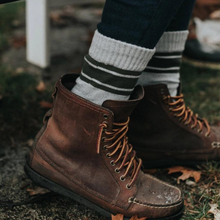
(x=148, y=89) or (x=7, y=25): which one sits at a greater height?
→ (x=148, y=89)

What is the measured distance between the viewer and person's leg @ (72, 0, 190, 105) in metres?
0.99

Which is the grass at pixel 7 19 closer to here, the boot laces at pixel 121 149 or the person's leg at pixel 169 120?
the person's leg at pixel 169 120

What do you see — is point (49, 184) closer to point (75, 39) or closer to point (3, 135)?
point (3, 135)

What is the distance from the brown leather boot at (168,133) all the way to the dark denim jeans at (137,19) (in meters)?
0.32

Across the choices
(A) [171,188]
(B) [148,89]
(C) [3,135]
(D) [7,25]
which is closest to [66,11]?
(D) [7,25]

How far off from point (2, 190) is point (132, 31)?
28.6 inches

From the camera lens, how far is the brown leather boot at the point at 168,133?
1336 millimetres

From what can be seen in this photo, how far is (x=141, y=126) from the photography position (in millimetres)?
1357

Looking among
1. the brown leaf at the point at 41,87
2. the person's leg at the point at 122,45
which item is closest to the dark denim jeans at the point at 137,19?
the person's leg at the point at 122,45

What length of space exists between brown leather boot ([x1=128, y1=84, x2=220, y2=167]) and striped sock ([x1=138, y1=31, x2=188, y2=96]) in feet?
0.19

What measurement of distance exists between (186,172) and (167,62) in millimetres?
444

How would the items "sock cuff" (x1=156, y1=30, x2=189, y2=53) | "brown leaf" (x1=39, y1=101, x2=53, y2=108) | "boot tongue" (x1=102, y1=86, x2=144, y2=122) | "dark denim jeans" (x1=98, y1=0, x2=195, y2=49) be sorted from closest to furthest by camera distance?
"dark denim jeans" (x1=98, y1=0, x2=195, y2=49), "boot tongue" (x1=102, y1=86, x2=144, y2=122), "sock cuff" (x1=156, y1=30, x2=189, y2=53), "brown leaf" (x1=39, y1=101, x2=53, y2=108)

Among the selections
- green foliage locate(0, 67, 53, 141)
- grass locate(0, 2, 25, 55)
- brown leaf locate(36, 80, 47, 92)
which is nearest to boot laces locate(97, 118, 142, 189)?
green foliage locate(0, 67, 53, 141)

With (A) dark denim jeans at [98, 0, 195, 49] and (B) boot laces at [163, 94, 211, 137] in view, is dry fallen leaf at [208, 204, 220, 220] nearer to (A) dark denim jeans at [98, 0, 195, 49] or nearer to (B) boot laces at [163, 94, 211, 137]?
(B) boot laces at [163, 94, 211, 137]
